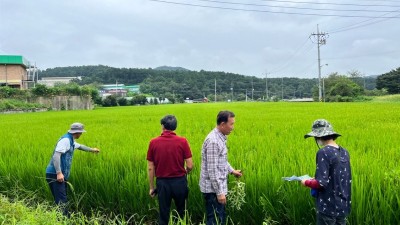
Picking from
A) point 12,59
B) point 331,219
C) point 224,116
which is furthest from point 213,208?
point 12,59

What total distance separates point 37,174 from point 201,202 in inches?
113

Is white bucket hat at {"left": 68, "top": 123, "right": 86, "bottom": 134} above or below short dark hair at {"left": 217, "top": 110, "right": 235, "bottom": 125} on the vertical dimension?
below

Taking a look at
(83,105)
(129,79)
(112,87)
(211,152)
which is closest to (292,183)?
(211,152)

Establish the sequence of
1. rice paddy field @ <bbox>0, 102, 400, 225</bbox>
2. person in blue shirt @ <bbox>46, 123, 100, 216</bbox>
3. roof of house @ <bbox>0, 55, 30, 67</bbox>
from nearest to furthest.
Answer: rice paddy field @ <bbox>0, 102, 400, 225</bbox> < person in blue shirt @ <bbox>46, 123, 100, 216</bbox> < roof of house @ <bbox>0, 55, 30, 67</bbox>

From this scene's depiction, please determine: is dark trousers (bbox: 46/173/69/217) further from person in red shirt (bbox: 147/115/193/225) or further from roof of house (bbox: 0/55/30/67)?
roof of house (bbox: 0/55/30/67)

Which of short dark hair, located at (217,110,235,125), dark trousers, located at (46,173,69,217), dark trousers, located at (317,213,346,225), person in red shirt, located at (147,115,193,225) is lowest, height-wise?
dark trousers, located at (46,173,69,217)

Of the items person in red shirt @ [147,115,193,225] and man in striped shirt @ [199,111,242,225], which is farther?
person in red shirt @ [147,115,193,225]

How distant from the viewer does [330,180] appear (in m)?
2.64

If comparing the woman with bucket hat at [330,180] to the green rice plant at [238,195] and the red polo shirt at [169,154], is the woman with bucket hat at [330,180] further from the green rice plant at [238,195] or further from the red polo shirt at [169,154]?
the red polo shirt at [169,154]

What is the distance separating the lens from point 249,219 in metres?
3.86

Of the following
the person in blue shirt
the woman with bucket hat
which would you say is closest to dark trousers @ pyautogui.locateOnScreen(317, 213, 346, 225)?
the woman with bucket hat

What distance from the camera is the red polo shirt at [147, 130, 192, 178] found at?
3555 mm

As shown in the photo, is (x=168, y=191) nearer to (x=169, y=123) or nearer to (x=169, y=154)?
(x=169, y=154)

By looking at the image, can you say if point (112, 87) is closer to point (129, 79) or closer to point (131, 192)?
point (129, 79)
